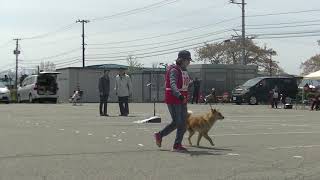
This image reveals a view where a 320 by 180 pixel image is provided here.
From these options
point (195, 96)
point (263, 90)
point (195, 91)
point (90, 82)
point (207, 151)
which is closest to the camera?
point (207, 151)

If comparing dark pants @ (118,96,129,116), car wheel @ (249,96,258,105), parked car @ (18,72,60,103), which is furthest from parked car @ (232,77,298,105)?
dark pants @ (118,96,129,116)

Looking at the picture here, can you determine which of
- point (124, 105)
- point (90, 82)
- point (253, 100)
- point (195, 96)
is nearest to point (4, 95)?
point (195, 96)

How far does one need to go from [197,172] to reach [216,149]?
2.84 metres

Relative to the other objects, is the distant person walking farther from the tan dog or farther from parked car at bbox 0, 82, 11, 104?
the tan dog

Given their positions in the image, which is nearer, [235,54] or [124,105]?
[124,105]

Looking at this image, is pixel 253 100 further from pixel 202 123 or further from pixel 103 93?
pixel 202 123

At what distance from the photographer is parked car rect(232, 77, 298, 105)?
4081cm

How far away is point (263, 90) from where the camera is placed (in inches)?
1625

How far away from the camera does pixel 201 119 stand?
481 inches

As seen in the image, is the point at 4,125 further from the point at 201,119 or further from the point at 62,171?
the point at 62,171

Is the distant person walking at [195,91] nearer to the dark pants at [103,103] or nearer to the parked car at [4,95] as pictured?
the parked car at [4,95]

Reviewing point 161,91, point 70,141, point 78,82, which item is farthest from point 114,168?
point 78,82

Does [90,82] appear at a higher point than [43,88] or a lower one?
higher

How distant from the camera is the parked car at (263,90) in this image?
1607 inches
